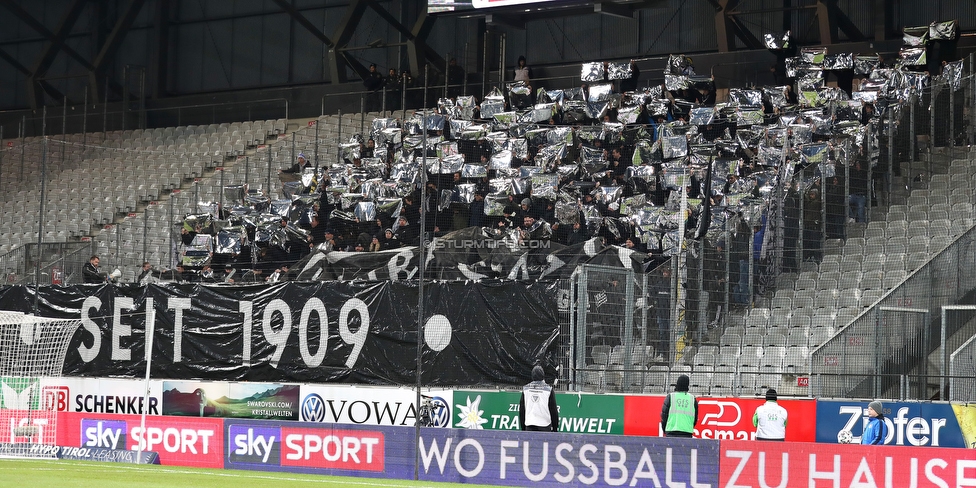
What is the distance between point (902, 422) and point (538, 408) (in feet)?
14.5

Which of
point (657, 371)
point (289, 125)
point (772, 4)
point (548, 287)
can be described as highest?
point (772, 4)

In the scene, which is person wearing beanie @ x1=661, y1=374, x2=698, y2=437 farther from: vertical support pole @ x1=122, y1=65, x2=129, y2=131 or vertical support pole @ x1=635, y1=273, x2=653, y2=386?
vertical support pole @ x1=122, y1=65, x2=129, y2=131

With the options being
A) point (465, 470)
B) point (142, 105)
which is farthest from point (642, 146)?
point (142, 105)

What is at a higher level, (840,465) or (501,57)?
(501,57)

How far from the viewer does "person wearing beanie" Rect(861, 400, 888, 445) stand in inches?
551

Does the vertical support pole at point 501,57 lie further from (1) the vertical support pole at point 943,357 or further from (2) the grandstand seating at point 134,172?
(1) the vertical support pole at point 943,357

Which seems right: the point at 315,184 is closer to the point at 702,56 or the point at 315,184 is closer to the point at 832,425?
the point at 702,56

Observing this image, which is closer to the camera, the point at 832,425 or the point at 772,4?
the point at 832,425

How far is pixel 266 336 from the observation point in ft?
65.7

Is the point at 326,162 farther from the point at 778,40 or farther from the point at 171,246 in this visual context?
the point at 778,40

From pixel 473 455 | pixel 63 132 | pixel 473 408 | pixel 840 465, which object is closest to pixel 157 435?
pixel 473 408

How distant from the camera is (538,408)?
580 inches

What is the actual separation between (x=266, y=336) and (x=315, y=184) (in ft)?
20.7

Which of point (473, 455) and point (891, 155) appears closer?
point (473, 455)
